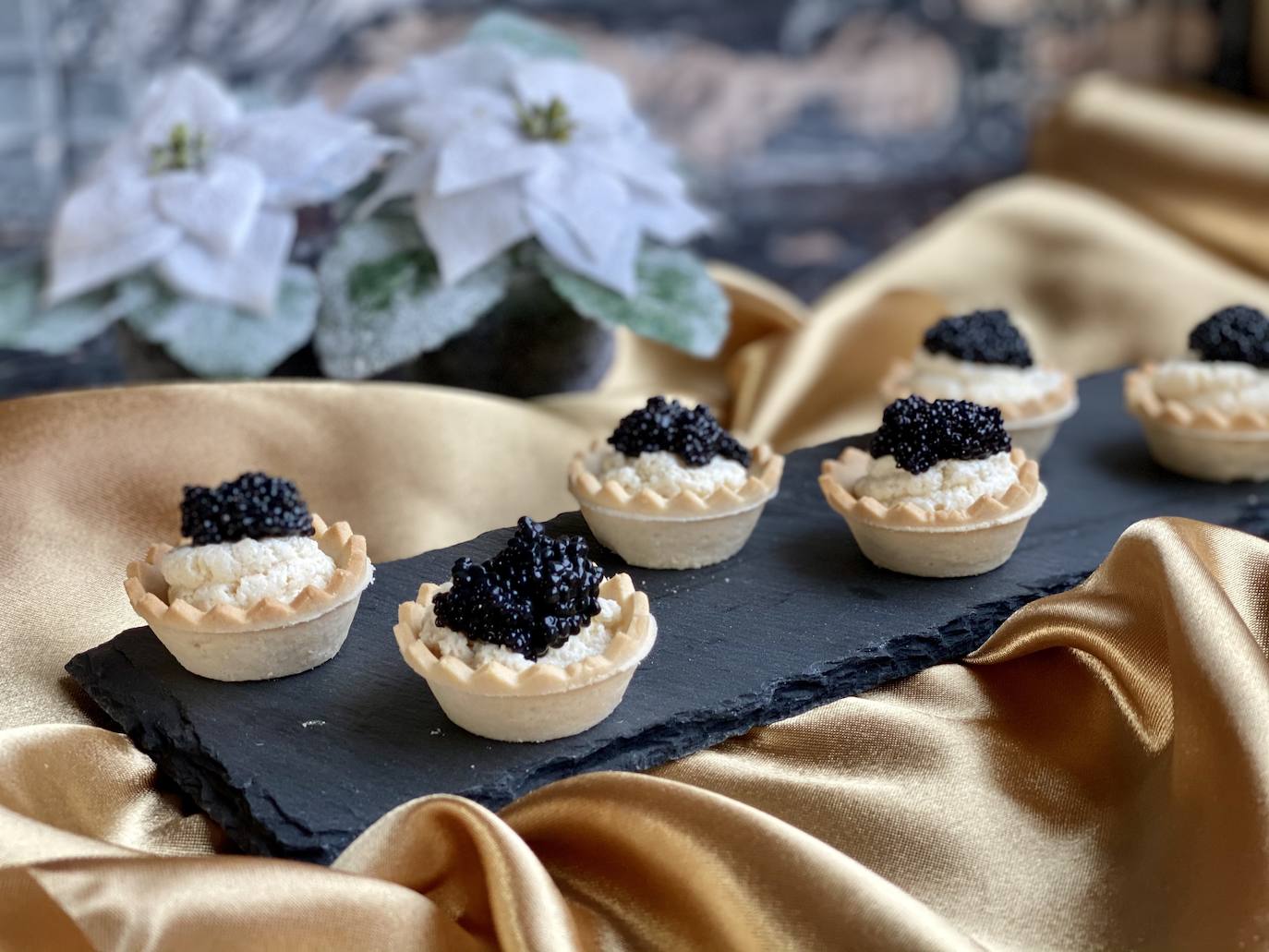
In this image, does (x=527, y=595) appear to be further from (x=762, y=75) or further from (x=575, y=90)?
(x=762, y=75)

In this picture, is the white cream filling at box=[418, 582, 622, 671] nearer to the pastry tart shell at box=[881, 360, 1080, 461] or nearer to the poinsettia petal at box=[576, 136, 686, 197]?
the pastry tart shell at box=[881, 360, 1080, 461]

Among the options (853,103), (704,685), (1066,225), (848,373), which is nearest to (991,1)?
(853,103)

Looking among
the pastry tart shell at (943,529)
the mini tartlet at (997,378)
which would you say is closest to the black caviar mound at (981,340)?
the mini tartlet at (997,378)

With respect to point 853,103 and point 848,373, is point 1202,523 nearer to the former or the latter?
point 848,373

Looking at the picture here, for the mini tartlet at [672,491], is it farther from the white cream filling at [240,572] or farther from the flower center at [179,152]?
the flower center at [179,152]

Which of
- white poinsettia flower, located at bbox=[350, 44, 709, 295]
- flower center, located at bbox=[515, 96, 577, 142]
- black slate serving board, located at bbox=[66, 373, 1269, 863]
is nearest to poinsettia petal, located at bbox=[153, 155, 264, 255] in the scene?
white poinsettia flower, located at bbox=[350, 44, 709, 295]
